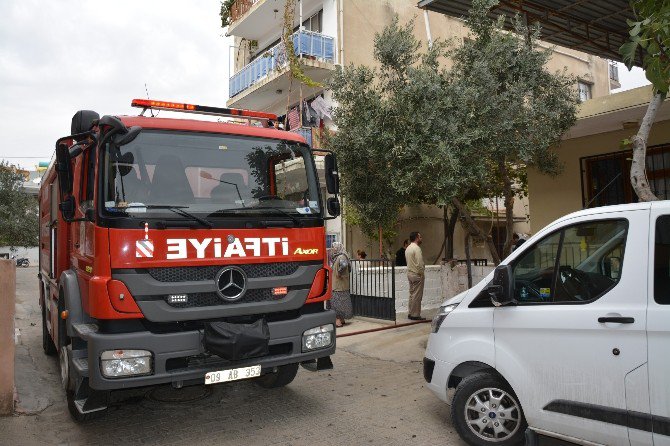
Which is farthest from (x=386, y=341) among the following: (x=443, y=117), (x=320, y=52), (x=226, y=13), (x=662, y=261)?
(x=226, y=13)

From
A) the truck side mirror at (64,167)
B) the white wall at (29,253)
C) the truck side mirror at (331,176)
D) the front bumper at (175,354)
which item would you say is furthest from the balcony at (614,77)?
the white wall at (29,253)

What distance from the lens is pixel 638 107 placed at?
8.33 m

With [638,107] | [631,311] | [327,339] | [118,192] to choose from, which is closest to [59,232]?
[118,192]

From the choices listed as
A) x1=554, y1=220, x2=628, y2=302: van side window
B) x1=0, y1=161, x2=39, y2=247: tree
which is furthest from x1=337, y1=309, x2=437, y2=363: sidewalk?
x1=0, y1=161, x2=39, y2=247: tree

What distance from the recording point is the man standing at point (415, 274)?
10.0 meters

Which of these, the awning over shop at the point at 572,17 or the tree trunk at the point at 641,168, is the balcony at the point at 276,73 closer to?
the awning over shop at the point at 572,17

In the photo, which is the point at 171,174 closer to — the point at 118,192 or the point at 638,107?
the point at 118,192

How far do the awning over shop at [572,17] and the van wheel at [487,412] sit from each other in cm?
644

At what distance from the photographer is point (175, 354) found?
3.93 m

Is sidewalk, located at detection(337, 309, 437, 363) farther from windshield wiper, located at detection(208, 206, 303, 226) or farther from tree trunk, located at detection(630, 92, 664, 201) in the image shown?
tree trunk, located at detection(630, 92, 664, 201)

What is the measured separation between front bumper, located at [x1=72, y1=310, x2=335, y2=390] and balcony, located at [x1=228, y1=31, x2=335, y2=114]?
10.8 m

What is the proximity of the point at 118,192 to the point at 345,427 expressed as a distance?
2.89 metres

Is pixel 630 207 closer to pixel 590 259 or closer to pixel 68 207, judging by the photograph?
pixel 590 259

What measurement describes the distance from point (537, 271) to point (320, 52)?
13.4 metres
